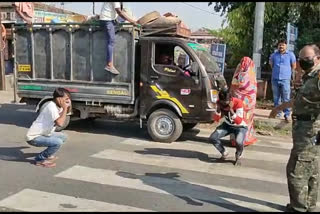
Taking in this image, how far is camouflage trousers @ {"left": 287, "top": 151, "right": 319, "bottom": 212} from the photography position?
4.48 m

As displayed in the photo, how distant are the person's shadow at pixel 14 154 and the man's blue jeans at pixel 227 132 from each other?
295 centimetres

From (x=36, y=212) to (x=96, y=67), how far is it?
15.2ft

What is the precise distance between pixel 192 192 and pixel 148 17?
4571 mm

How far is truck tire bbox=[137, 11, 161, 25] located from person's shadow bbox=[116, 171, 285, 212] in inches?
148

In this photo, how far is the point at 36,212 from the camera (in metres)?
4.49

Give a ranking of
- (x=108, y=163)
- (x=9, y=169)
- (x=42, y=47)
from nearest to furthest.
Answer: (x=9, y=169) < (x=108, y=163) < (x=42, y=47)

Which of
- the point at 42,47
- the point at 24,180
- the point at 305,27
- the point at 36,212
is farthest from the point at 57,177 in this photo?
the point at 305,27

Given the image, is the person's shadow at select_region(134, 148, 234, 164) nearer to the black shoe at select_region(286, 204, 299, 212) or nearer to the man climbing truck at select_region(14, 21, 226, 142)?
the man climbing truck at select_region(14, 21, 226, 142)

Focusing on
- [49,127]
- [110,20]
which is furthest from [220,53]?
[49,127]

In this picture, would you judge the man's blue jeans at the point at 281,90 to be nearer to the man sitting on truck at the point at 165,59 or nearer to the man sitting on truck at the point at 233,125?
the man sitting on truck at the point at 165,59

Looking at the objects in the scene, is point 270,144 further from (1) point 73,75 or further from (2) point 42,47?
(2) point 42,47

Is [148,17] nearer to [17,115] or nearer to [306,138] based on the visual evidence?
[17,115]

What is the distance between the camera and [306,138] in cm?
443

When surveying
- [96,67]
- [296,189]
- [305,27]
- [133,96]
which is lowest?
[296,189]
